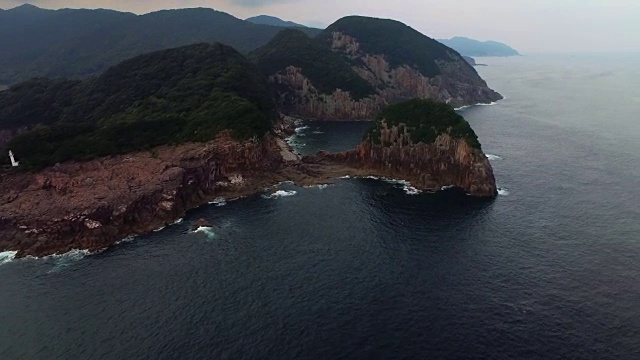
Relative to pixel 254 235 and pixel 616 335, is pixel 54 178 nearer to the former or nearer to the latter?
pixel 254 235

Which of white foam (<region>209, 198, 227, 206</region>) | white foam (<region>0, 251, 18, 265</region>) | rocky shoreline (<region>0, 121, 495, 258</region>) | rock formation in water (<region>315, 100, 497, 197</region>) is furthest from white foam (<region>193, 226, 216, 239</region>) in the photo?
rock formation in water (<region>315, 100, 497, 197</region>)

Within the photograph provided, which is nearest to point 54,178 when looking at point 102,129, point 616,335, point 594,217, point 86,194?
point 86,194

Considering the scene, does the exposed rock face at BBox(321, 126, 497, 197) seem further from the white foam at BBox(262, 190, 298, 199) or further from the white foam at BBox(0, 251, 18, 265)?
the white foam at BBox(0, 251, 18, 265)

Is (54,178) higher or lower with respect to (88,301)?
higher

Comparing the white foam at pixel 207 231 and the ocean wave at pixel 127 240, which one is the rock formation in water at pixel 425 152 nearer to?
the white foam at pixel 207 231

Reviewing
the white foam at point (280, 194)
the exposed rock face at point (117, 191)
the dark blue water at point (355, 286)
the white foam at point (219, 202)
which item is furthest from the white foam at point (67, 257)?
the white foam at point (280, 194)

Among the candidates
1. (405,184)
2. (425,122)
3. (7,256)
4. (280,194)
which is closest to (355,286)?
(280,194)
